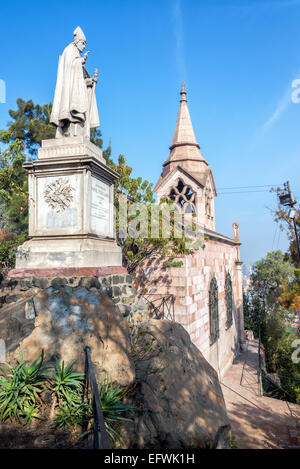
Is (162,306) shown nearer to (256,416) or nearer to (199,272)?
(199,272)

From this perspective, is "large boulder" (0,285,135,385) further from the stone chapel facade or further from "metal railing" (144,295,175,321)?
the stone chapel facade

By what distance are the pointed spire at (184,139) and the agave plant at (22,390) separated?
1608 centimetres

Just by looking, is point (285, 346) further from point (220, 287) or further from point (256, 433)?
point (256, 433)

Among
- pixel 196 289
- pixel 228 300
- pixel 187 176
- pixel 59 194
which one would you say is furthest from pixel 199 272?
Answer: pixel 59 194

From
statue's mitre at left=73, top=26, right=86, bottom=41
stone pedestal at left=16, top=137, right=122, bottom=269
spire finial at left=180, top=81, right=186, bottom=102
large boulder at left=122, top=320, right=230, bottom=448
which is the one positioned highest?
spire finial at left=180, top=81, right=186, bottom=102

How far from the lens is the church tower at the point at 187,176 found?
54.7 feet

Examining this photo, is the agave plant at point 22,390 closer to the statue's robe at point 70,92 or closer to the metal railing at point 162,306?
the statue's robe at point 70,92

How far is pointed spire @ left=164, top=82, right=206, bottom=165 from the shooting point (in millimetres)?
18062

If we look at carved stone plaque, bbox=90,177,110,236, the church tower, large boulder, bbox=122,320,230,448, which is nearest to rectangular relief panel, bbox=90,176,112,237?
carved stone plaque, bbox=90,177,110,236

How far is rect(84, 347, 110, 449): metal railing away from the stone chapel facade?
21.2 ft

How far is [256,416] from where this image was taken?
32.7ft

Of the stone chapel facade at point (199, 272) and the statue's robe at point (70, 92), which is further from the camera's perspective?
the stone chapel facade at point (199, 272)

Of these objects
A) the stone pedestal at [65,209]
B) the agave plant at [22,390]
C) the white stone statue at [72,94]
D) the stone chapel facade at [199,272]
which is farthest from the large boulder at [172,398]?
the stone chapel facade at [199,272]

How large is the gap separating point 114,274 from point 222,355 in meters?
11.7
